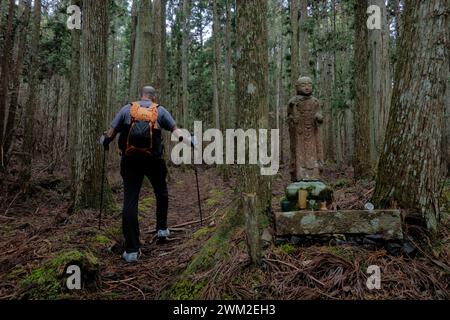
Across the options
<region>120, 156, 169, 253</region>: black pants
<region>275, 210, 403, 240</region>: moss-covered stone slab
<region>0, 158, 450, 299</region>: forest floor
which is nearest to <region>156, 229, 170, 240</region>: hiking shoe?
<region>0, 158, 450, 299</region>: forest floor

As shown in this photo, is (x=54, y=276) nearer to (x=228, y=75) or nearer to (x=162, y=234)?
(x=162, y=234)

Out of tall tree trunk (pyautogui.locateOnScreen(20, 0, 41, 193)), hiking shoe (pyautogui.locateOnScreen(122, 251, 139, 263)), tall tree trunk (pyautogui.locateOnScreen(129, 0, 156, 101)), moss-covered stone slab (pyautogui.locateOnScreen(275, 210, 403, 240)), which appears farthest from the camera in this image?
tall tree trunk (pyautogui.locateOnScreen(129, 0, 156, 101))

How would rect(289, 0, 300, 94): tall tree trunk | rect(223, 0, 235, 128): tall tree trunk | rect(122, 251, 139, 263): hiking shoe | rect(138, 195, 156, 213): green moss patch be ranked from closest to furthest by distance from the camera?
rect(122, 251, 139, 263): hiking shoe
rect(138, 195, 156, 213): green moss patch
rect(289, 0, 300, 94): tall tree trunk
rect(223, 0, 235, 128): tall tree trunk

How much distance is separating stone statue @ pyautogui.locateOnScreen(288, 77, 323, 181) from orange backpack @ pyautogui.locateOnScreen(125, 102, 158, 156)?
76.0 inches

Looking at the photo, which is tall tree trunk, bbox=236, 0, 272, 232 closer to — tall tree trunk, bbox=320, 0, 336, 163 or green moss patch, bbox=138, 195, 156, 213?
green moss patch, bbox=138, 195, 156, 213

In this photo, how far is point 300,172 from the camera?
4664mm

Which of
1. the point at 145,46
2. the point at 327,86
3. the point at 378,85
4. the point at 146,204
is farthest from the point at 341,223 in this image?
the point at 327,86

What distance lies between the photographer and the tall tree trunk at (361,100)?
8859 millimetres

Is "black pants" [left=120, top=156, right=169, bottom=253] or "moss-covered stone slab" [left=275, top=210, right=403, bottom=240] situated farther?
"black pants" [left=120, top=156, right=169, bottom=253]

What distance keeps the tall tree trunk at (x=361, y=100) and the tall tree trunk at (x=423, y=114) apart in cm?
487

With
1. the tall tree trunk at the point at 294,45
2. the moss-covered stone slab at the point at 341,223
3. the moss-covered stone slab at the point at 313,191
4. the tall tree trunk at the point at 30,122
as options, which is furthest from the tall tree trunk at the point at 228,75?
the moss-covered stone slab at the point at 341,223

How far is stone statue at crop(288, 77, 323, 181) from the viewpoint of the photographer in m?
4.70

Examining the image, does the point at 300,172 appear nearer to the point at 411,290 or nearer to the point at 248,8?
the point at 411,290

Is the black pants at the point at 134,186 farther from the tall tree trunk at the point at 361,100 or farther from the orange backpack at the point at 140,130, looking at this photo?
the tall tree trunk at the point at 361,100
